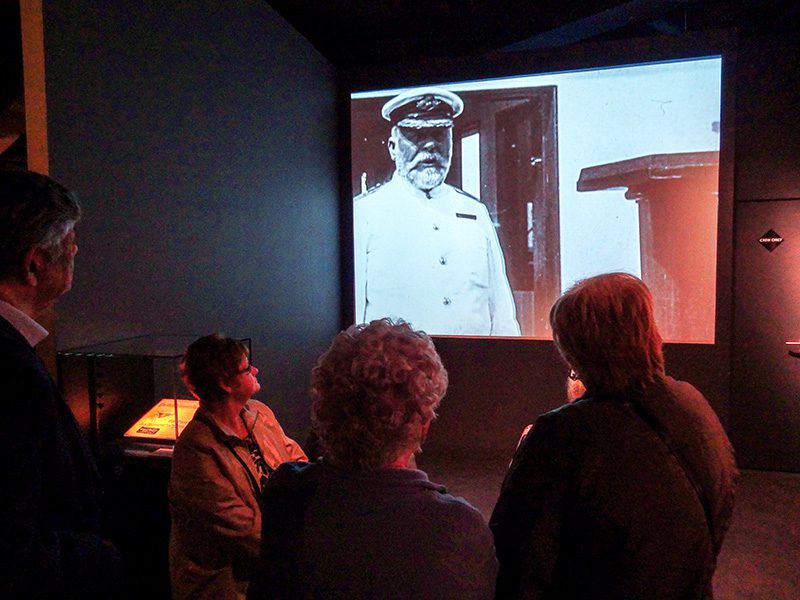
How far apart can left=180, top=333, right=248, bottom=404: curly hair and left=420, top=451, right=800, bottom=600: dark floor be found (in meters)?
2.12

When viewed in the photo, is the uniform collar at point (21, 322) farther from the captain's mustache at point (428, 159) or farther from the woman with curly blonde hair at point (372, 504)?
the captain's mustache at point (428, 159)

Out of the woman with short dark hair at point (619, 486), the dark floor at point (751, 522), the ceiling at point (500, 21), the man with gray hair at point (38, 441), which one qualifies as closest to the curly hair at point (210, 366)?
the man with gray hair at point (38, 441)

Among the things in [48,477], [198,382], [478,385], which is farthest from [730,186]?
[48,477]

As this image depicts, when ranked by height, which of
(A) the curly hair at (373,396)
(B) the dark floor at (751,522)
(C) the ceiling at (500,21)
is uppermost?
(C) the ceiling at (500,21)

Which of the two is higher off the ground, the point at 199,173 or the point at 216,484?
the point at 199,173

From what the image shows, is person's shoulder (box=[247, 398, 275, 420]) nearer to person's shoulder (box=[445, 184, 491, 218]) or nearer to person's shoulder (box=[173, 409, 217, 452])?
person's shoulder (box=[173, 409, 217, 452])

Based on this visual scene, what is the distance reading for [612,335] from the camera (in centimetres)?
106

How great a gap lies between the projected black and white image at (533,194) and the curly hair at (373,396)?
11.0 feet

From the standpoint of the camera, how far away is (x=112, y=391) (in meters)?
2.04

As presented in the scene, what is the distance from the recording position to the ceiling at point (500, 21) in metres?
4.23

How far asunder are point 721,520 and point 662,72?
11.8ft

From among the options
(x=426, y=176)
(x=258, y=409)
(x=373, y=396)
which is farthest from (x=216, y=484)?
(x=426, y=176)

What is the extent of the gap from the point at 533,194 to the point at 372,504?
361 cm

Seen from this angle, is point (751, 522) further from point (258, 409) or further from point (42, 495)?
point (42, 495)
